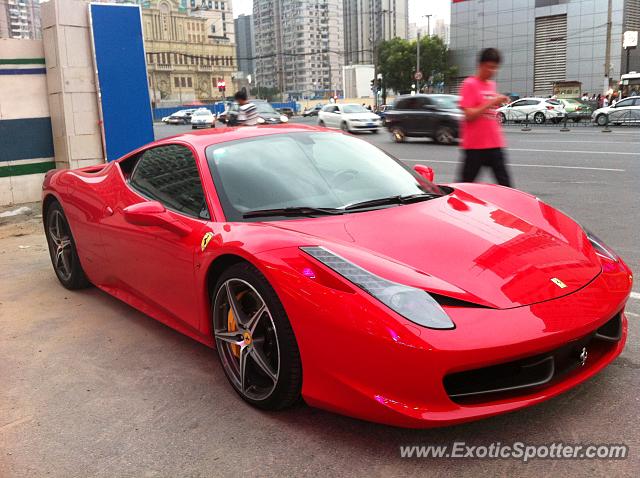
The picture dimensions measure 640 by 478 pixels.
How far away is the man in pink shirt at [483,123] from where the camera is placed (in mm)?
5227

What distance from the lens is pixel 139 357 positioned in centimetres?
353

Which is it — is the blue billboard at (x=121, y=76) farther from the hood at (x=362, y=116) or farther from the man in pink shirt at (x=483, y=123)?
the hood at (x=362, y=116)

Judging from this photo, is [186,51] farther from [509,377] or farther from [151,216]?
[509,377]

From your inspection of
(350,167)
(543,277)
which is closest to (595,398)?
(543,277)

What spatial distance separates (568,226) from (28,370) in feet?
9.82

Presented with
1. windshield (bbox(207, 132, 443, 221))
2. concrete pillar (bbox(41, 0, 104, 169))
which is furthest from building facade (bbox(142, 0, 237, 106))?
windshield (bbox(207, 132, 443, 221))

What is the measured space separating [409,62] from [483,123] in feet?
220

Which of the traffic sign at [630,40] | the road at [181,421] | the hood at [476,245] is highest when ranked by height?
the traffic sign at [630,40]

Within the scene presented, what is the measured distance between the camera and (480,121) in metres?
5.34

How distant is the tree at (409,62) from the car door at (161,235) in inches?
2382

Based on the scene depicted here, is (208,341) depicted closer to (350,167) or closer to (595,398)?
(350,167)

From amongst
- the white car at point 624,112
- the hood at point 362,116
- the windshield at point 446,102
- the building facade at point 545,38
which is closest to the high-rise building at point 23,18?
the building facade at point 545,38

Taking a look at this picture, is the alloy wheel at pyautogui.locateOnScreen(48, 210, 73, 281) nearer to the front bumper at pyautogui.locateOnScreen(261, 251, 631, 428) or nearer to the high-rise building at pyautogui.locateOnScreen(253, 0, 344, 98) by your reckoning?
the front bumper at pyautogui.locateOnScreen(261, 251, 631, 428)

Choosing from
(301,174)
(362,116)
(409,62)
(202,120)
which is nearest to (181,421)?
(301,174)
